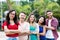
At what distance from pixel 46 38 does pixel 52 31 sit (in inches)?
11.2

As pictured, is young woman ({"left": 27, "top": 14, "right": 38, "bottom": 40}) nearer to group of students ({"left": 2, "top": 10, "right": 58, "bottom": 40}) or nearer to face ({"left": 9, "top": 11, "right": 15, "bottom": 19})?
group of students ({"left": 2, "top": 10, "right": 58, "bottom": 40})

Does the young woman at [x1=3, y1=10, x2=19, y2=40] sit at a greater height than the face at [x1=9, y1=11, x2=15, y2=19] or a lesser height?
lesser

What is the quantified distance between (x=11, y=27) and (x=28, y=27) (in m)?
0.54

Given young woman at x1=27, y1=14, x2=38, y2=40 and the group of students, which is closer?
the group of students

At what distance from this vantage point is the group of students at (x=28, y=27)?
518 centimetres

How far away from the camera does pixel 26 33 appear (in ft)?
18.1

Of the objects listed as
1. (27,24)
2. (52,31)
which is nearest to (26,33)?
(27,24)

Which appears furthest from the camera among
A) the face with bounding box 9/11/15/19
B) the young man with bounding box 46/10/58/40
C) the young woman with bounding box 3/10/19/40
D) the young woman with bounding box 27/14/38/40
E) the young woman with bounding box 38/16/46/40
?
the young man with bounding box 46/10/58/40

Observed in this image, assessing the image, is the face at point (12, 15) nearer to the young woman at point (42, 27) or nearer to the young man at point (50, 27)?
the young woman at point (42, 27)

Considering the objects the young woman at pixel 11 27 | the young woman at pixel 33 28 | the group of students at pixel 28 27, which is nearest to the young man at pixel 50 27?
the group of students at pixel 28 27

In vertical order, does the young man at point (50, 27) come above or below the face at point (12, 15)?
below

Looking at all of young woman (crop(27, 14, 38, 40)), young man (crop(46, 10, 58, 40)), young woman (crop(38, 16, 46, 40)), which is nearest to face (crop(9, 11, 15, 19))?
young woman (crop(27, 14, 38, 40))

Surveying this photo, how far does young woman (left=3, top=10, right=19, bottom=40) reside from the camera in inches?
202

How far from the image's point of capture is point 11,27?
5.19 metres
